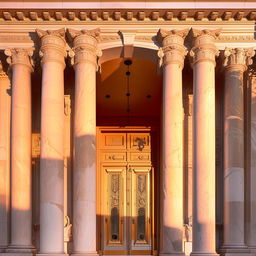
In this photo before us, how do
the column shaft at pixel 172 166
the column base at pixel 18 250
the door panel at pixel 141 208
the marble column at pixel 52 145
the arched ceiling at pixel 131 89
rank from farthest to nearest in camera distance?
the door panel at pixel 141 208 < the arched ceiling at pixel 131 89 < the column base at pixel 18 250 < the column shaft at pixel 172 166 < the marble column at pixel 52 145

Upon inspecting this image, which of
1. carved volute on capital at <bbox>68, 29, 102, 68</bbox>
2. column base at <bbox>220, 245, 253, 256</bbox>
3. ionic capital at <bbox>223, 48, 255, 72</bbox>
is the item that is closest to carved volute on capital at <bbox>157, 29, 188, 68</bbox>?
ionic capital at <bbox>223, 48, 255, 72</bbox>

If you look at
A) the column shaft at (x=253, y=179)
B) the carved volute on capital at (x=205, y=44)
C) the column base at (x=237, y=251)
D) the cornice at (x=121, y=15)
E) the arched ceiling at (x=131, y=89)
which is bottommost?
the column base at (x=237, y=251)

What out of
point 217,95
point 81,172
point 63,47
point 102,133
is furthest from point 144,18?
point 102,133

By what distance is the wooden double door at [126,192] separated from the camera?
1133 inches

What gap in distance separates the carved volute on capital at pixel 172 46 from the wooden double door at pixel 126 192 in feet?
29.3

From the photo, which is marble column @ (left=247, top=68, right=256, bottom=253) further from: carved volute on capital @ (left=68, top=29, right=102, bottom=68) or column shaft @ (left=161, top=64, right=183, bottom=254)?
carved volute on capital @ (left=68, top=29, right=102, bottom=68)

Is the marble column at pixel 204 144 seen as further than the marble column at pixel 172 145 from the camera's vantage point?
No

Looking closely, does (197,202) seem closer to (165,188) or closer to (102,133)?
(165,188)

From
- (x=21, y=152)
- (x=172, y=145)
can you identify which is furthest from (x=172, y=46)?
(x=21, y=152)

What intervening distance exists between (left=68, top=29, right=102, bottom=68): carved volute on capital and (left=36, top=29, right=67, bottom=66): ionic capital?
1.23 ft

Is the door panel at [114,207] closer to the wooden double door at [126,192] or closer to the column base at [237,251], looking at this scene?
the wooden double door at [126,192]

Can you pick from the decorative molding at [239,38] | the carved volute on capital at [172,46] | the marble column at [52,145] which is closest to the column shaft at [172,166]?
the carved volute on capital at [172,46]

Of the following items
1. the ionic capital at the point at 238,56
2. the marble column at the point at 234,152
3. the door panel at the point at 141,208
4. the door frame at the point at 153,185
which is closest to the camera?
the marble column at the point at 234,152

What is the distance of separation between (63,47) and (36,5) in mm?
1819
